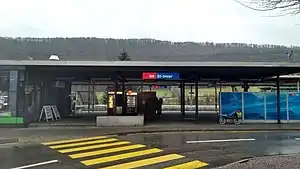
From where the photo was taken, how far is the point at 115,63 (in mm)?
20375

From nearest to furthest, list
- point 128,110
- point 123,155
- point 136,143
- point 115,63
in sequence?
1. point 123,155
2. point 136,143
3. point 115,63
4. point 128,110

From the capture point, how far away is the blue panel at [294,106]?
961 inches

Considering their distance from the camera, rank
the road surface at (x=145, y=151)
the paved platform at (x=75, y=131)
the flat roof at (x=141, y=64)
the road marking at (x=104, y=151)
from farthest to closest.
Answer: the flat roof at (x=141, y=64) → the paved platform at (x=75, y=131) → the road marking at (x=104, y=151) → the road surface at (x=145, y=151)

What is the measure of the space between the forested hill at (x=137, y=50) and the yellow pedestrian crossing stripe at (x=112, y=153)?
8733mm

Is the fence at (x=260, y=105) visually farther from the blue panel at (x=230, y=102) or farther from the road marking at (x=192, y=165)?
the road marking at (x=192, y=165)

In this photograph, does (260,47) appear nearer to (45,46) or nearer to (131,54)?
(131,54)

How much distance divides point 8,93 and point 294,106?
16.8 metres

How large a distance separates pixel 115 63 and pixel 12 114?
617 centimetres

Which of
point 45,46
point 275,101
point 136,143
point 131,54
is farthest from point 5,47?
point 275,101

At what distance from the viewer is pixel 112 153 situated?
12414 mm

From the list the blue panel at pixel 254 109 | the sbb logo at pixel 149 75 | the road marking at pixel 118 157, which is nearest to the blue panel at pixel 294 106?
the blue panel at pixel 254 109

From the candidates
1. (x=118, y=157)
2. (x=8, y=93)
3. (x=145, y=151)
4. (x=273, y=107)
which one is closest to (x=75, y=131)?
(x=8, y=93)

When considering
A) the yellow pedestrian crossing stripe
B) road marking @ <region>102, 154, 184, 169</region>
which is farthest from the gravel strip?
road marking @ <region>102, 154, 184, 169</region>

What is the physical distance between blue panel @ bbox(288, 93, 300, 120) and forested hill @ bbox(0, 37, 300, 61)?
2382 mm
